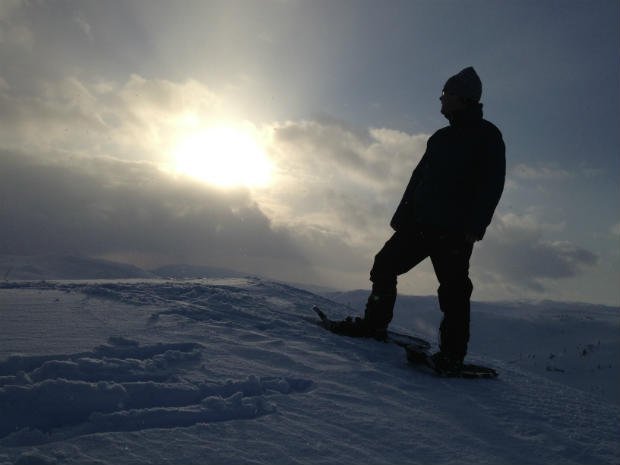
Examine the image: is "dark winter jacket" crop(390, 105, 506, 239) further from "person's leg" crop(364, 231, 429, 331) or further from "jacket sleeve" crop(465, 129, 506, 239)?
"person's leg" crop(364, 231, 429, 331)

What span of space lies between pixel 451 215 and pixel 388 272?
30.5 inches

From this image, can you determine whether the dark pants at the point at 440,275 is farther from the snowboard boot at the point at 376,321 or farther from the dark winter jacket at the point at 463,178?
the dark winter jacket at the point at 463,178

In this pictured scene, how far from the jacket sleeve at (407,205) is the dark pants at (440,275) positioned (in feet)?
0.33

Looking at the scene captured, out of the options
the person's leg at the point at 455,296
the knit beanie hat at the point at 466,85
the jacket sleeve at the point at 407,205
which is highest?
the knit beanie hat at the point at 466,85

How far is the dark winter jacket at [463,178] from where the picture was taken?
11.0ft

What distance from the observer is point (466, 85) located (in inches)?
138

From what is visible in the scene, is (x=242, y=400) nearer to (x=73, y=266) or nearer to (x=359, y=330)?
(x=359, y=330)

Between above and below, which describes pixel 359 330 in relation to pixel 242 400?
above

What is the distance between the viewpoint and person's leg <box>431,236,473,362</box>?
3.29 metres

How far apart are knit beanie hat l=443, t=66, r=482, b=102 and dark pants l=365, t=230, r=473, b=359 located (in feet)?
3.60

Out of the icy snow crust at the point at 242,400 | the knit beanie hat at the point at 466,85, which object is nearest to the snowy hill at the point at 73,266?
the icy snow crust at the point at 242,400

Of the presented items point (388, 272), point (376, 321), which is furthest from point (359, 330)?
point (388, 272)

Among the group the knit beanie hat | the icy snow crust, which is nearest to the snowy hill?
the icy snow crust

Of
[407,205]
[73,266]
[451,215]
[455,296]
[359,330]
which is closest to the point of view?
[455,296]
